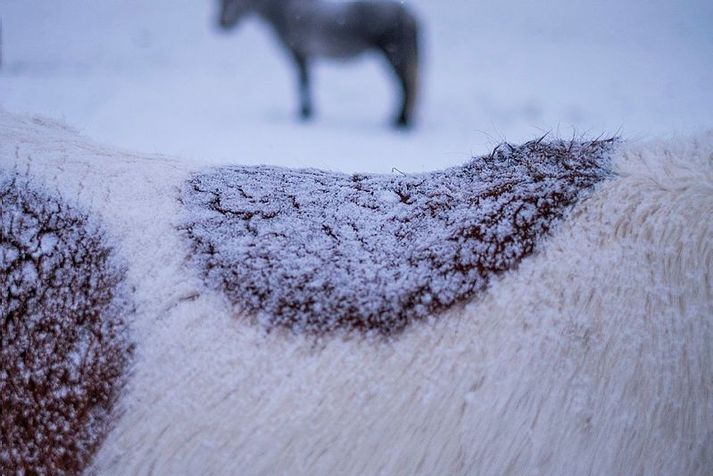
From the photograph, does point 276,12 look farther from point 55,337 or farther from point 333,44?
point 55,337

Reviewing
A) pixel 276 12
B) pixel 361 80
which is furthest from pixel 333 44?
pixel 361 80

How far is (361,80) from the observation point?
702cm

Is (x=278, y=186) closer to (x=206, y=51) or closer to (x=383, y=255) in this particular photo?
(x=383, y=255)

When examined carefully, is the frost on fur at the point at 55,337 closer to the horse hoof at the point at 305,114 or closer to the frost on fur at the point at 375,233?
the frost on fur at the point at 375,233

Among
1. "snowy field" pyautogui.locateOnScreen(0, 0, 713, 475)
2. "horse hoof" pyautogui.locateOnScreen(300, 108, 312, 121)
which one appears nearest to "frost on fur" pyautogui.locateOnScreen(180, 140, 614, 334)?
"snowy field" pyautogui.locateOnScreen(0, 0, 713, 475)

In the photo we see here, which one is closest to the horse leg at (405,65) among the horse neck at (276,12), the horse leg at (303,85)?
the horse leg at (303,85)

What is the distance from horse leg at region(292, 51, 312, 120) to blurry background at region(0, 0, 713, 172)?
203 millimetres

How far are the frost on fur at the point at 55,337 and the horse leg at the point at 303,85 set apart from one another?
454 centimetres

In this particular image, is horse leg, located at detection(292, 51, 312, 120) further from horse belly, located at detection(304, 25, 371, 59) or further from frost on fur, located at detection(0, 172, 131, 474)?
frost on fur, located at detection(0, 172, 131, 474)

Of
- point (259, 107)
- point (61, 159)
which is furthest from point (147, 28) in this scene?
point (61, 159)

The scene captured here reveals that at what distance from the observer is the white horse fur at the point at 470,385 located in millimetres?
1055

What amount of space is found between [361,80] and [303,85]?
5.50 feet

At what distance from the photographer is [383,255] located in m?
1.19

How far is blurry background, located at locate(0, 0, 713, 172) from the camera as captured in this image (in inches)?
191
